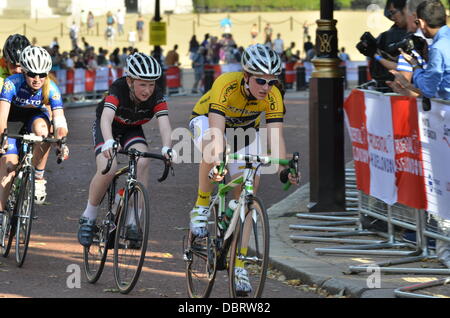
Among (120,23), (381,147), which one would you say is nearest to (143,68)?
(381,147)

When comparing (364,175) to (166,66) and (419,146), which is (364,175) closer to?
(419,146)

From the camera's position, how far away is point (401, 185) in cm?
981

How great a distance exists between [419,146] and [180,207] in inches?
178

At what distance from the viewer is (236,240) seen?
737 centimetres

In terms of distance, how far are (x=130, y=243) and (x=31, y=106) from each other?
8.38ft

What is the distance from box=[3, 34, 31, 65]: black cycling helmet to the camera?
34.3 feet

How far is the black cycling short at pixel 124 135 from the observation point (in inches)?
347

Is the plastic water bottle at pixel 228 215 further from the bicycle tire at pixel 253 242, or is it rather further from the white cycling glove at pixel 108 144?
the white cycling glove at pixel 108 144

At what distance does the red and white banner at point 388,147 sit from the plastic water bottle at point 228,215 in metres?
1.97

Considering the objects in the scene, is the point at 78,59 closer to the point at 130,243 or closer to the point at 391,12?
the point at 391,12

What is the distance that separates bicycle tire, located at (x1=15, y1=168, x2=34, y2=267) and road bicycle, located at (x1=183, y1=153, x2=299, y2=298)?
184cm

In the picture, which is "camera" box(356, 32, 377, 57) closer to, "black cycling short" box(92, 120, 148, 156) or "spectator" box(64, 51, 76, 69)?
"black cycling short" box(92, 120, 148, 156)

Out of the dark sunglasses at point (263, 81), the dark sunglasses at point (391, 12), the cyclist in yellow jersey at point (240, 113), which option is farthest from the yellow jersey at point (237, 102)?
the dark sunglasses at point (391, 12)

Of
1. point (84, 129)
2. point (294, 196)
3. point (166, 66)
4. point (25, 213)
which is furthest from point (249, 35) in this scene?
point (25, 213)
